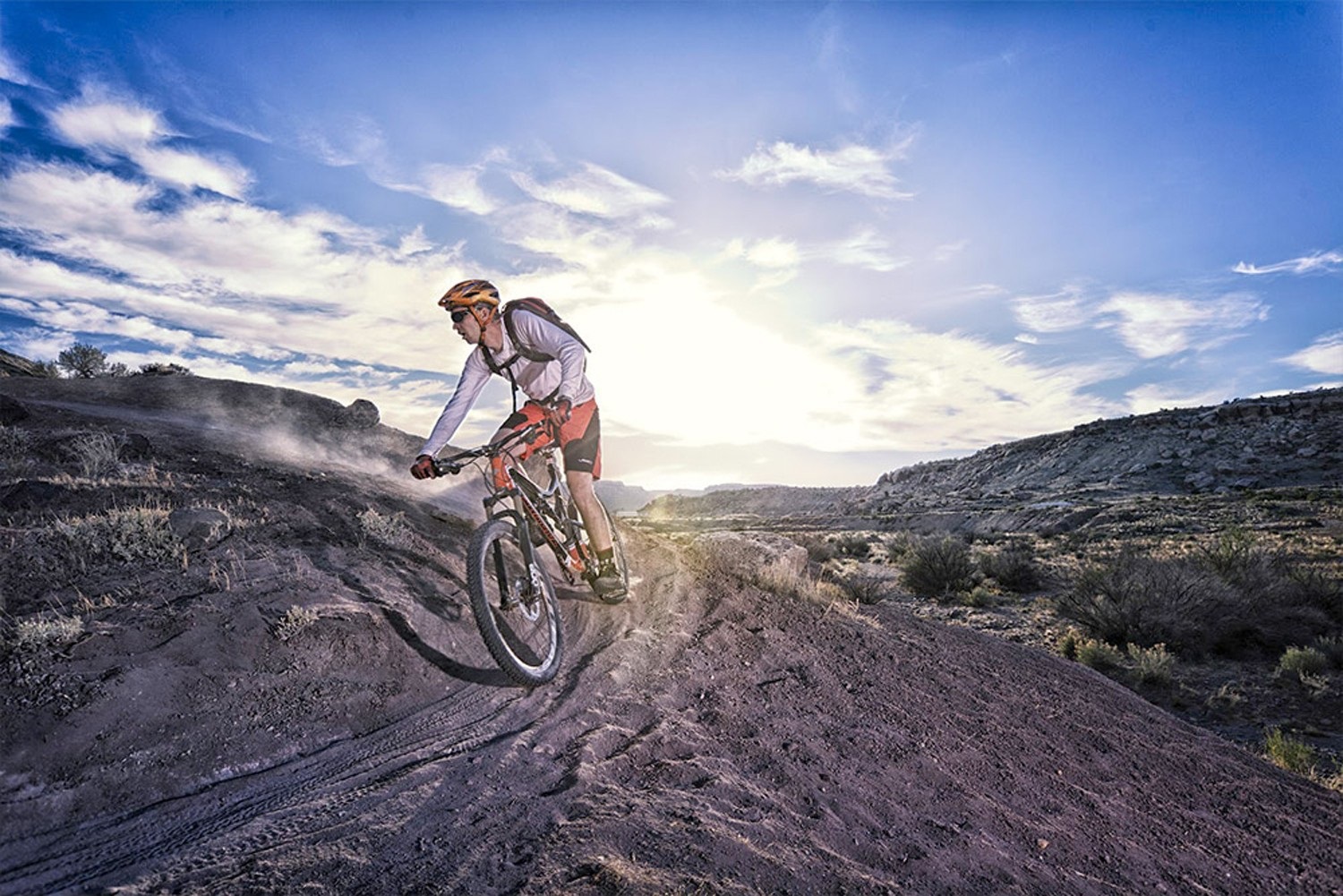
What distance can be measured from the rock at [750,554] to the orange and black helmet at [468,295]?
600 cm

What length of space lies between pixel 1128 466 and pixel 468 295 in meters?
62.5

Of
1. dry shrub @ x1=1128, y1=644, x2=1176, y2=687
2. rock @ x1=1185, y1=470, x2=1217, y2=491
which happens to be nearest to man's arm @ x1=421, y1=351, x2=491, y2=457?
dry shrub @ x1=1128, y1=644, x2=1176, y2=687

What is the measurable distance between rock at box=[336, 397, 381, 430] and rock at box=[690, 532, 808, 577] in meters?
9.20

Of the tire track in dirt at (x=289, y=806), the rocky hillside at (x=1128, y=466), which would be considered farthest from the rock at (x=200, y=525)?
the rocky hillside at (x=1128, y=466)

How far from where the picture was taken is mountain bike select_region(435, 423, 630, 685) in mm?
4551

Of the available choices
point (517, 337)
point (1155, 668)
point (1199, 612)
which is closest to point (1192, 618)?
point (1199, 612)

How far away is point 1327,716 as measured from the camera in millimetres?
8914

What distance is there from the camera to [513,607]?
4.87 metres

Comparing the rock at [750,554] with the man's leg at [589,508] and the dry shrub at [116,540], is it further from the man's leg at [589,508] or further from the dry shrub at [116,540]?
the dry shrub at [116,540]

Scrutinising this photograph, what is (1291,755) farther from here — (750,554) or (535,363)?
(535,363)

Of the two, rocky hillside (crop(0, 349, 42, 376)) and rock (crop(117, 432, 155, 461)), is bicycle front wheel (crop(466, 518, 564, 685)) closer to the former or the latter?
rock (crop(117, 432, 155, 461))

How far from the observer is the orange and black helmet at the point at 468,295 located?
17.1 ft

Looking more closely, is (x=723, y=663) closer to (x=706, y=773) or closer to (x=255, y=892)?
(x=706, y=773)

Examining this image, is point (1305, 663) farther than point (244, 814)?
Yes
